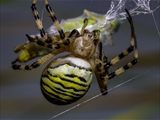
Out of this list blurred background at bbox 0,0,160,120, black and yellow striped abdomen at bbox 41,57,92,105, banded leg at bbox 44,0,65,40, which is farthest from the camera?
blurred background at bbox 0,0,160,120

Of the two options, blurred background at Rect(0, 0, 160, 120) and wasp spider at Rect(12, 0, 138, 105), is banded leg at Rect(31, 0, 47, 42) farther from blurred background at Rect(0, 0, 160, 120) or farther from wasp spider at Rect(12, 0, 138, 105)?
blurred background at Rect(0, 0, 160, 120)

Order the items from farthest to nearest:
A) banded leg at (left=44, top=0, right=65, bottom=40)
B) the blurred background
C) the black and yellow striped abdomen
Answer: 1. the blurred background
2. banded leg at (left=44, top=0, right=65, bottom=40)
3. the black and yellow striped abdomen

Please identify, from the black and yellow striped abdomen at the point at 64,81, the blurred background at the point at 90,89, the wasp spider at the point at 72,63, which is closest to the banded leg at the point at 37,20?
the wasp spider at the point at 72,63

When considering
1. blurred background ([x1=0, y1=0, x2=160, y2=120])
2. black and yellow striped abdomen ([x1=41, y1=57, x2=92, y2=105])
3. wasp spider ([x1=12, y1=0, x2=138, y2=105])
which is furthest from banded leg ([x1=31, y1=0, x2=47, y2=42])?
blurred background ([x1=0, y1=0, x2=160, y2=120])

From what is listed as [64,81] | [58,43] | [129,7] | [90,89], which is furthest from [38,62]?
[90,89]

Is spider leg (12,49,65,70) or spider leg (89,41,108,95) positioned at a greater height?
spider leg (12,49,65,70)

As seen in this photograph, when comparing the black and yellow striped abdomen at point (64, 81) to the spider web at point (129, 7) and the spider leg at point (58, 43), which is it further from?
the spider web at point (129, 7)
